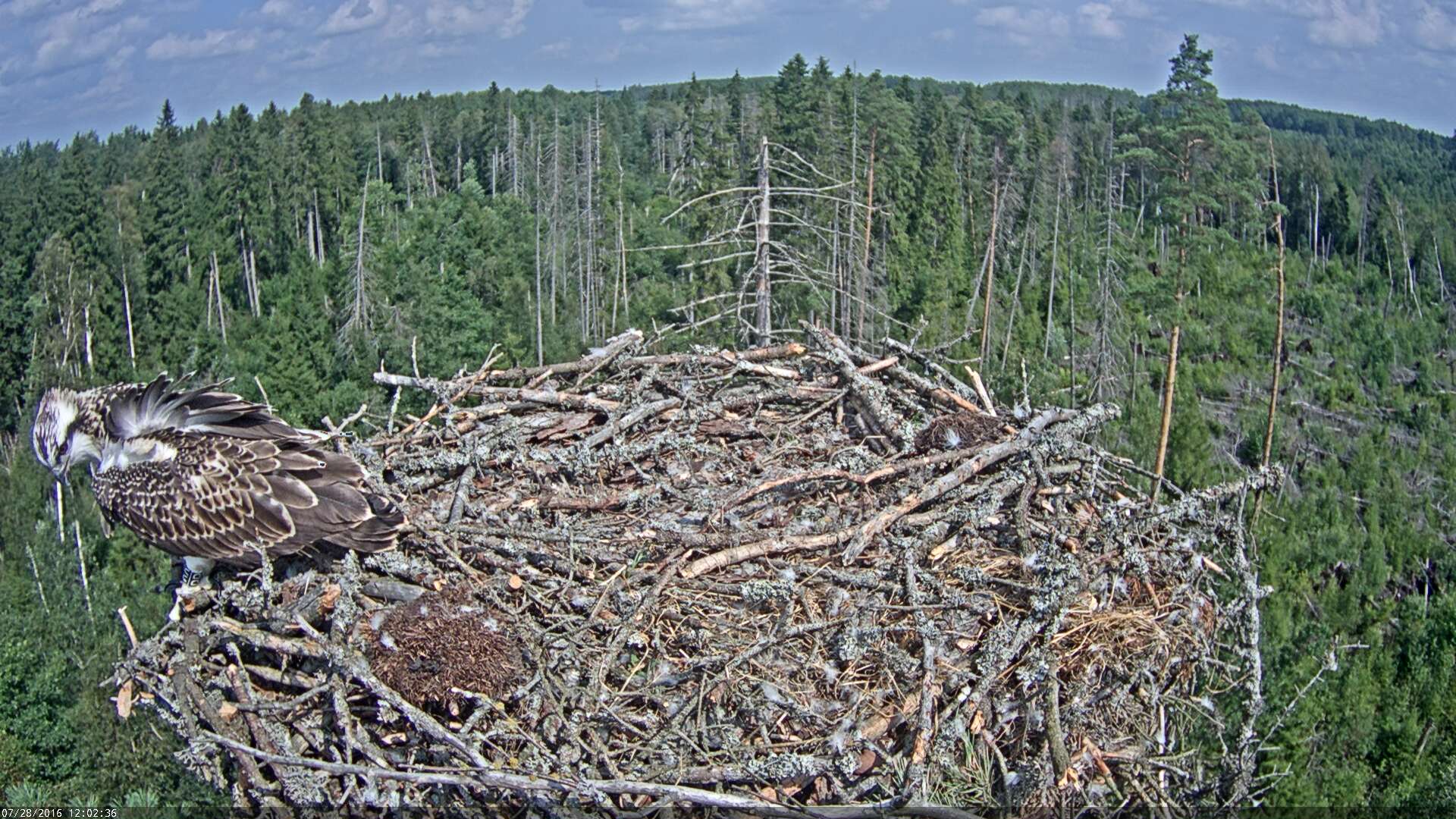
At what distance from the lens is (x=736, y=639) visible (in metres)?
5.72

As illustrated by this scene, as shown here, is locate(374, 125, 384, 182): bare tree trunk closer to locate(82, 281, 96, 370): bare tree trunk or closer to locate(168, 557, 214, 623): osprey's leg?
locate(82, 281, 96, 370): bare tree trunk

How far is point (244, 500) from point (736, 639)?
2.62 meters

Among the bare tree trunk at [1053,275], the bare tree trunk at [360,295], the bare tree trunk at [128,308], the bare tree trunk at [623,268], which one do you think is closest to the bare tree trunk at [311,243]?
the bare tree trunk at [128,308]

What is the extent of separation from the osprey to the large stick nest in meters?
0.24

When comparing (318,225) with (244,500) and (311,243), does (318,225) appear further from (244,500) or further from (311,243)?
(244,500)

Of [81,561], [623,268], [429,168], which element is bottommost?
[81,561]

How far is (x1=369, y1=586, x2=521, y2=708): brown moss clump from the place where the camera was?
207 inches

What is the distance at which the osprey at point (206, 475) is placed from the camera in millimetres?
6020

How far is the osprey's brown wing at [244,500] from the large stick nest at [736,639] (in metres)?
0.20

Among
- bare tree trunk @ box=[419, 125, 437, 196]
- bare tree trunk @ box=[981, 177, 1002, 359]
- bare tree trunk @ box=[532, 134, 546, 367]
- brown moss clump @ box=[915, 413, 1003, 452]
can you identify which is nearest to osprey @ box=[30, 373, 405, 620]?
brown moss clump @ box=[915, 413, 1003, 452]

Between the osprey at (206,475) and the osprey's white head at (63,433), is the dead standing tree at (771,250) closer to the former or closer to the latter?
the osprey at (206,475)

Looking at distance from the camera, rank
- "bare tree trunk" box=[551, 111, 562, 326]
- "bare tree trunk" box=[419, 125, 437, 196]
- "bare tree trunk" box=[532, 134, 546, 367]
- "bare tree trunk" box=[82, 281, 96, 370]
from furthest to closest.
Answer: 1. "bare tree trunk" box=[419, 125, 437, 196]
2. "bare tree trunk" box=[551, 111, 562, 326]
3. "bare tree trunk" box=[82, 281, 96, 370]
4. "bare tree trunk" box=[532, 134, 546, 367]

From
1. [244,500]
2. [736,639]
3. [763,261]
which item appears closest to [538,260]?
[763,261]

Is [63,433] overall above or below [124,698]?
above
